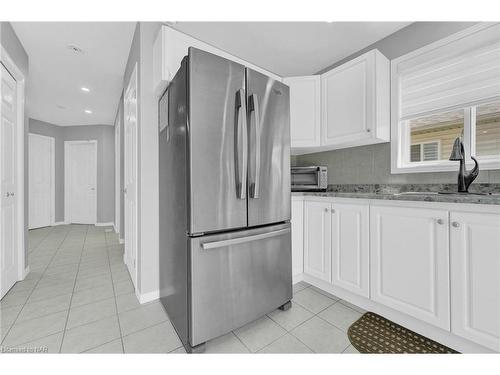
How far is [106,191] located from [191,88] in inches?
229

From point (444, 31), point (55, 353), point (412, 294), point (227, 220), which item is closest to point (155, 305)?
point (55, 353)

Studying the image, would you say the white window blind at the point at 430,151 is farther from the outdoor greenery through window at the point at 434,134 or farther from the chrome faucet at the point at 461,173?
the chrome faucet at the point at 461,173

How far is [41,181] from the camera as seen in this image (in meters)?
5.63

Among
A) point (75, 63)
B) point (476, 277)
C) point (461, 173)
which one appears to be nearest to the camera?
point (476, 277)

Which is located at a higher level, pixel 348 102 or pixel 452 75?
pixel 452 75

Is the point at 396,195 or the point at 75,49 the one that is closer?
the point at 396,195

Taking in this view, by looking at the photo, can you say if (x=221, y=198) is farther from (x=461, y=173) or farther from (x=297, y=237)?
(x=461, y=173)

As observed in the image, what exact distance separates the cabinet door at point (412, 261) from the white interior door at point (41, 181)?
7.12 meters

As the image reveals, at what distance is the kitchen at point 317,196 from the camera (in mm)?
1342

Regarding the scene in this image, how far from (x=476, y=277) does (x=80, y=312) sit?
8.92 ft

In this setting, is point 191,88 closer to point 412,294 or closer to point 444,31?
point 412,294

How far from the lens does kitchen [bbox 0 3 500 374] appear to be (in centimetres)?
134

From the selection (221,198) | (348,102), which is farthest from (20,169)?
(348,102)

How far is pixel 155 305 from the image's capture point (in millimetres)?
1938
